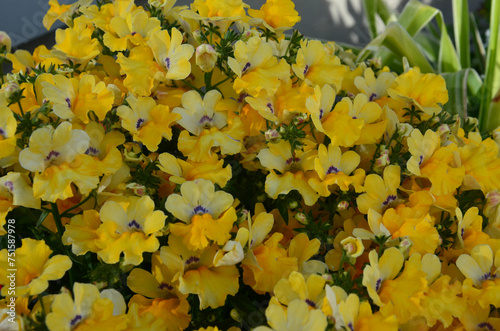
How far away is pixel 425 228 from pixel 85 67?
0.43 meters

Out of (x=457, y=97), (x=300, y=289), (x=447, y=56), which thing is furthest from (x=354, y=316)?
(x=447, y=56)

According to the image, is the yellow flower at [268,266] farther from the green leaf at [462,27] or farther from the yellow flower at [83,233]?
the green leaf at [462,27]

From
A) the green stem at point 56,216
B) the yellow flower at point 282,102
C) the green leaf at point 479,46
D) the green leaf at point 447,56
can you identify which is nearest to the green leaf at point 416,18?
the green leaf at point 447,56

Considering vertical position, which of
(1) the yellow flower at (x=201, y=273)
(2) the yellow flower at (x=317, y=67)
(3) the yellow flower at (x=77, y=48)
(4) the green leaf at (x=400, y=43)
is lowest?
(4) the green leaf at (x=400, y=43)

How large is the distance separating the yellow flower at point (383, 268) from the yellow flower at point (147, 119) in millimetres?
227

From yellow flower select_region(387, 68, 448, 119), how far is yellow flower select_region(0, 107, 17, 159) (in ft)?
1.28

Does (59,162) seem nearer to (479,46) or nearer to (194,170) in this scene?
(194,170)

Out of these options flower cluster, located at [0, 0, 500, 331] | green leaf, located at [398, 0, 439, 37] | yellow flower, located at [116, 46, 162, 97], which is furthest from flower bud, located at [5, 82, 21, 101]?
green leaf, located at [398, 0, 439, 37]

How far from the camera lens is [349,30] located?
6.04ft

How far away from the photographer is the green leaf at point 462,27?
4.10ft

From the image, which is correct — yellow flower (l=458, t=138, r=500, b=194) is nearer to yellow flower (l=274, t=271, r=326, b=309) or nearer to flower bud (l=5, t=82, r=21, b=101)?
yellow flower (l=274, t=271, r=326, b=309)

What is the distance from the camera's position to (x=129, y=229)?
489 millimetres

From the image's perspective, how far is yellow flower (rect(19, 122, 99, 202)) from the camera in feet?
1.52

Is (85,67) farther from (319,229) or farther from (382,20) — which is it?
(382,20)
